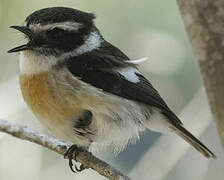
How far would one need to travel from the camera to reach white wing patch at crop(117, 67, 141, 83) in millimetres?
3424

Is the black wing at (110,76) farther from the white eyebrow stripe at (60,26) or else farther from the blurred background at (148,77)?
the blurred background at (148,77)

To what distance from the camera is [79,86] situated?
3121 mm

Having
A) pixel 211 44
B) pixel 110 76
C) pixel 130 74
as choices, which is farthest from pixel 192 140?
pixel 211 44

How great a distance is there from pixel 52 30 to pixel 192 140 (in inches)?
49.2

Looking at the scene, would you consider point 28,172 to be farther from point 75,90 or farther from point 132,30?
point 132,30

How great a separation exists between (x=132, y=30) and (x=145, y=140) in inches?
39.4

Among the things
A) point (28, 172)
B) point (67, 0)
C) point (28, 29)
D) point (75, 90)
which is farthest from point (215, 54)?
point (67, 0)

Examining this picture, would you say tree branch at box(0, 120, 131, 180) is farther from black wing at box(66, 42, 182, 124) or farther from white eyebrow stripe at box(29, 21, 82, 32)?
white eyebrow stripe at box(29, 21, 82, 32)

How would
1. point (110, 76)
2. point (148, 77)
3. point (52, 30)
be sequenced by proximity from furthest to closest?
point (148, 77), point (110, 76), point (52, 30)

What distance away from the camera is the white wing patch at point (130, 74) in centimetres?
342

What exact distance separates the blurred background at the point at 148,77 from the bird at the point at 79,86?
1.90 ft

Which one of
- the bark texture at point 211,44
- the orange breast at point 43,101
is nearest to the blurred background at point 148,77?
the orange breast at point 43,101

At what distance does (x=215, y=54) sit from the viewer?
1748 millimetres

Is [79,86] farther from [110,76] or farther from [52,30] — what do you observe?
[52,30]
